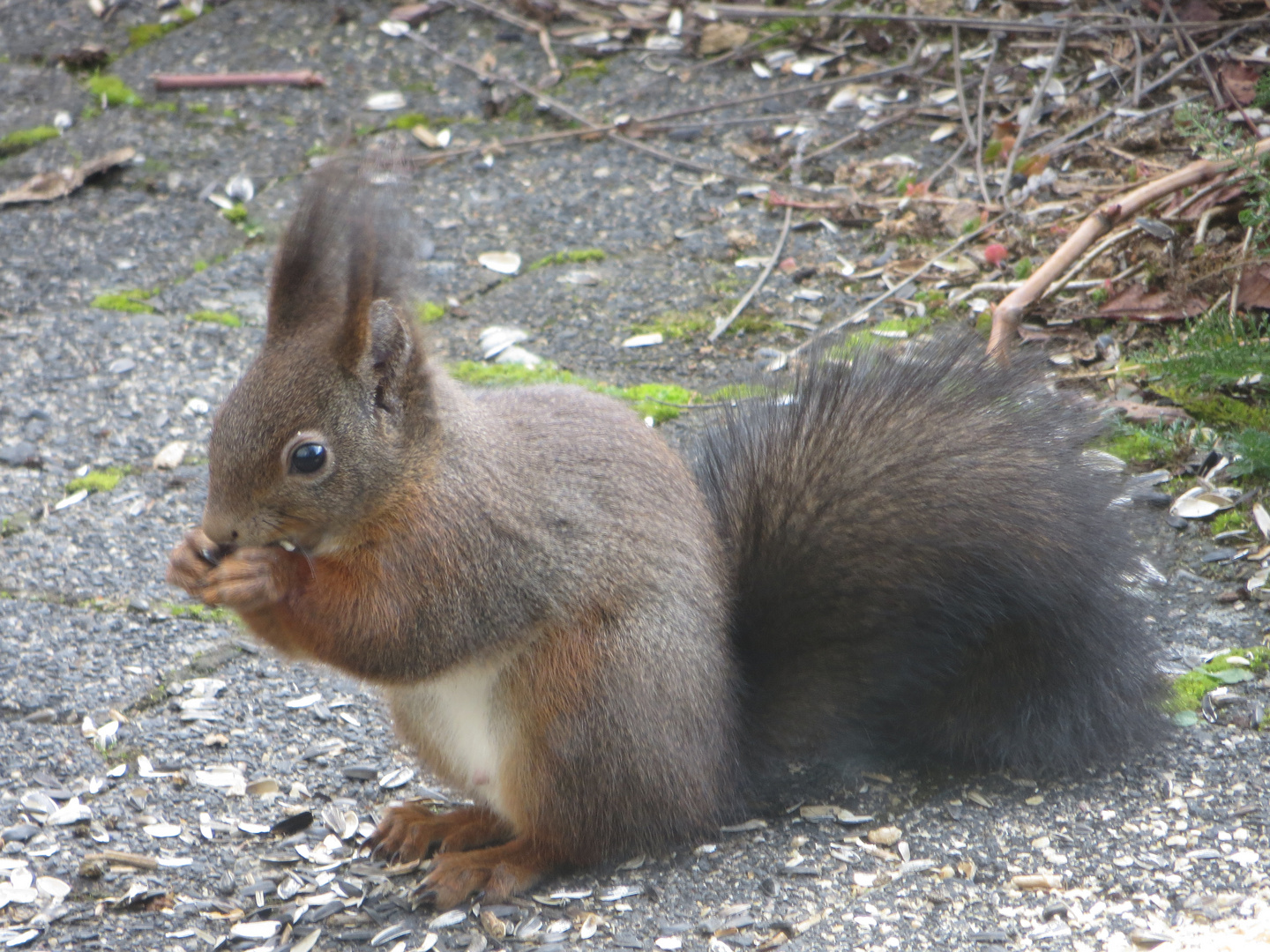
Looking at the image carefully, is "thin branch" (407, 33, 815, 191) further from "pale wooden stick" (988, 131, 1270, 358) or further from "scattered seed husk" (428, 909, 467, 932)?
"scattered seed husk" (428, 909, 467, 932)

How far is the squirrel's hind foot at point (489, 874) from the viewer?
1.94 m

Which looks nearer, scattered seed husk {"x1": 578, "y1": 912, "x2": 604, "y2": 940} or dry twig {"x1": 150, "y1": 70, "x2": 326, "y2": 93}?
scattered seed husk {"x1": 578, "y1": 912, "x2": 604, "y2": 940}

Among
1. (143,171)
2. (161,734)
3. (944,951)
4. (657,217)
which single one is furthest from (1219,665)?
(143,171)

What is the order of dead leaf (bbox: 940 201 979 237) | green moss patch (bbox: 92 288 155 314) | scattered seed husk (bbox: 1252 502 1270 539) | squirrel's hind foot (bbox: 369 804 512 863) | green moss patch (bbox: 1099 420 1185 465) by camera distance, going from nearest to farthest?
squirrel's hind foot (bbox: 369 804 512 863) → scattered seed husk (bbox: 1252 502 1270 539) → green moss patch (bbox: 1099 420 1185 465) → dead leaf (bbox: 940 201 979 237) → green moss patch (bbox: 92 288 155 314)

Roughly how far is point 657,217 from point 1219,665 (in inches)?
89.8

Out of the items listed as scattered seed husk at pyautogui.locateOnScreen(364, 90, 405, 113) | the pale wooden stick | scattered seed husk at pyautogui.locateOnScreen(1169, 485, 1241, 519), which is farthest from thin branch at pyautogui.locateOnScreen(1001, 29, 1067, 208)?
scattered seed husk at pyautogui.locateOnScreen(364, 90, 405, 113)

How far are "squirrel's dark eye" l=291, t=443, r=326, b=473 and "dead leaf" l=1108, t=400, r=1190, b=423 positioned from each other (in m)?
1.80

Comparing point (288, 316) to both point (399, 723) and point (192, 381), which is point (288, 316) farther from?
point (192, 381)

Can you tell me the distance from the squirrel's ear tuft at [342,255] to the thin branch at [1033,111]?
7.81 feet

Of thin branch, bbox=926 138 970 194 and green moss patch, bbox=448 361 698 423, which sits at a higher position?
thin branch, bbox=926 138 970 194

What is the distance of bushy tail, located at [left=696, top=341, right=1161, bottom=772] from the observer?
1.94 metres

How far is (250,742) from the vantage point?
7.57 ft

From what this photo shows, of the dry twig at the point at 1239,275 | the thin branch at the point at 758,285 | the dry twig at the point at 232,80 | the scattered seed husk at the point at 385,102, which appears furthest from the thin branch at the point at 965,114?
the dry twig at the point at 232,80

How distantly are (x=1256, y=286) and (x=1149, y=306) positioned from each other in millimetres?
264
